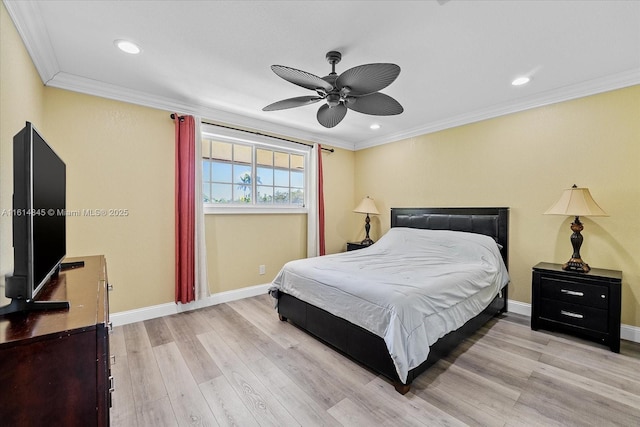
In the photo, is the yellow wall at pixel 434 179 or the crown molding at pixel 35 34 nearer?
the crown molding at pixel 35 34

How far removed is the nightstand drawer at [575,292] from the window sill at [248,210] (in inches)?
125

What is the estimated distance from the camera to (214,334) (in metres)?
2.71

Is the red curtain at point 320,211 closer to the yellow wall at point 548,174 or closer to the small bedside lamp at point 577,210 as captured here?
the yellow wall at point 548,174

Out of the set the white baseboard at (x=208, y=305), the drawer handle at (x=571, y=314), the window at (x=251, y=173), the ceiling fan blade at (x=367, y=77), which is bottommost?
the white baseboard at (x=208, y=305)

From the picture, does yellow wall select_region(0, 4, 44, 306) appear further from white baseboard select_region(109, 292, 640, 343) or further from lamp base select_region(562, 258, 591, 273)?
lamp base select_region(562, 258, 591, 273)

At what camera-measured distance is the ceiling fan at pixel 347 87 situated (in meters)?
1.77

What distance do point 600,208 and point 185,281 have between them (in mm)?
4282

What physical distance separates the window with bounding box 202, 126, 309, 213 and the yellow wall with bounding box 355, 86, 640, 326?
6.12 feet

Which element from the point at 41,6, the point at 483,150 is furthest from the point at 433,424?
the point at 41,6

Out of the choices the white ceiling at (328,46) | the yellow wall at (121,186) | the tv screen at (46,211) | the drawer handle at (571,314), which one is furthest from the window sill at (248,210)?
the drawer handle at (571,314)

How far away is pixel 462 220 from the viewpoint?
11.9 ft

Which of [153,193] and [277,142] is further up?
[277,142]

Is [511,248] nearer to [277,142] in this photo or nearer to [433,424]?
[433,424]

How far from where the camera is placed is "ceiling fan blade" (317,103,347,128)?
7.81ft
